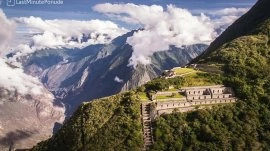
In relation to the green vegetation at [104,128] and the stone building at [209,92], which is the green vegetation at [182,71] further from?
the green vegetation at [104,128]

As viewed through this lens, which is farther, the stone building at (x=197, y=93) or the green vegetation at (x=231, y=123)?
the stone building at (x=197, y=93)

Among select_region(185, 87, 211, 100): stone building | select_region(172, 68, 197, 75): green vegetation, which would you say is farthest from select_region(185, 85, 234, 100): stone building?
select_region(172, 68, 197, 75): green vegetation

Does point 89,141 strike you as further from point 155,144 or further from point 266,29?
point 266,29

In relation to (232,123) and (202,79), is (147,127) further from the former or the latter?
(202,79)

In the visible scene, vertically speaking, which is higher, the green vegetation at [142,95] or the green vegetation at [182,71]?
the green vegetation at [182,71]

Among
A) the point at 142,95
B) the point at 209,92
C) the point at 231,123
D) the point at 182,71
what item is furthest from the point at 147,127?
the point at 182,71

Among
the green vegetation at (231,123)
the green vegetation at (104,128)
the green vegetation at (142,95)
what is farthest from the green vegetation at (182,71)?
the green vegetation at (104,128)

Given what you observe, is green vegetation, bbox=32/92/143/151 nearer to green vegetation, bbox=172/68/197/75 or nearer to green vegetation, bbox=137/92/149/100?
green vegetation, bbox=137/92/149/100
